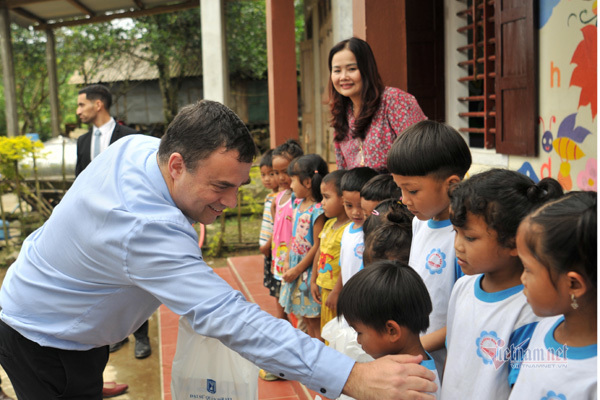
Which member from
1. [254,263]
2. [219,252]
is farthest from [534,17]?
[219,252]

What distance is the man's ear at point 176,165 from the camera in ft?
6.90

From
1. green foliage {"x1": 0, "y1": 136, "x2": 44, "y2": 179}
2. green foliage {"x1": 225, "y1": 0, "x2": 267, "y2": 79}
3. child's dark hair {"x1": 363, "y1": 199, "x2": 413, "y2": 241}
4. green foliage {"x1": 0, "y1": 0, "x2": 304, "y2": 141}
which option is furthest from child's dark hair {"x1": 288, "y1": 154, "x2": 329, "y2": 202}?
green foliage {"x1": 225, "y1": 0, "x2": 267, "y2": 79}

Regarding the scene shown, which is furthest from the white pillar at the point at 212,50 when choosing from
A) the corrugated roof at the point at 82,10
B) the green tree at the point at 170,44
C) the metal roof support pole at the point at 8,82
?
the green tree at the point at 170,44

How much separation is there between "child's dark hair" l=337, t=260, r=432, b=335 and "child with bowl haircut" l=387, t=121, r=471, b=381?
0.83 ft

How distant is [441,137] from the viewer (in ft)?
7.85

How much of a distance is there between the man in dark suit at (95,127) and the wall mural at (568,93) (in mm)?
3340

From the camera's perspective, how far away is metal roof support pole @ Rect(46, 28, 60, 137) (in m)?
13.2

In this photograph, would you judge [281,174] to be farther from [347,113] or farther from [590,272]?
[590,272]

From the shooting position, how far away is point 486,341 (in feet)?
6.10

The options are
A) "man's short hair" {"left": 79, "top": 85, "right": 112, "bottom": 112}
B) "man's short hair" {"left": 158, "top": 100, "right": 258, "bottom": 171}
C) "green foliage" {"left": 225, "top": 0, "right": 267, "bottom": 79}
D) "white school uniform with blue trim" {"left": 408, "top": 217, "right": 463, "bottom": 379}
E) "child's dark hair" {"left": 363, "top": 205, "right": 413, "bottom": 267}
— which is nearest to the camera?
"man's short hair" {"left": 158, "top": 100, "right": 258, "bottom": 171}

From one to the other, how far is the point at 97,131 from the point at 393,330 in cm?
405

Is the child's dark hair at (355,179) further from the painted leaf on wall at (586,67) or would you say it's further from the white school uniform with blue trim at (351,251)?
→ the painted leaf on wall at (586,67)

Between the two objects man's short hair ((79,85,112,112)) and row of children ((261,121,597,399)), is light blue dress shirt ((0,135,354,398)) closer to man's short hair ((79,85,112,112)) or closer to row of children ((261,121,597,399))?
row of children ((261,121,597,399))

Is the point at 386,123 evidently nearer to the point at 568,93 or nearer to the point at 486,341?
the point at 568,93
